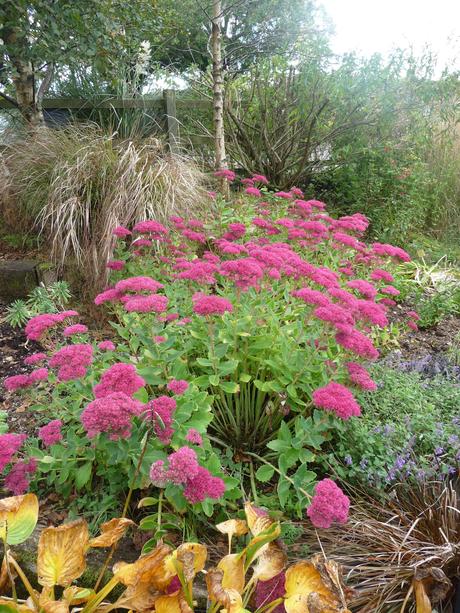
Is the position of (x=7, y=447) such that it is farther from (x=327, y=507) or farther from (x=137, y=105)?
(x=137, y=105)

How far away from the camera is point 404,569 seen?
1394 mm

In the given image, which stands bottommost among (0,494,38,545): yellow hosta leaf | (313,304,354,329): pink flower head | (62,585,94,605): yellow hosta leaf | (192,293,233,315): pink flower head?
(62,585,94,605): yellow hosta leaf

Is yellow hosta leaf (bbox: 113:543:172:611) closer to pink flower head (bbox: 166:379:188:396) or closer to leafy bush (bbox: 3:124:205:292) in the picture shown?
pink flower head (bbox: 166:379:188:396)

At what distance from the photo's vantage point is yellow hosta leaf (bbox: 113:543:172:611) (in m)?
1.06

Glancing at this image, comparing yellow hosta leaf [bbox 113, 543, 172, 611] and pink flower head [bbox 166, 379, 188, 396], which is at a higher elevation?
pink flower head [bbox 166, 379, 188, 396]

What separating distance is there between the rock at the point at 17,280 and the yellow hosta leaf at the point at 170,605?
8.83 ft

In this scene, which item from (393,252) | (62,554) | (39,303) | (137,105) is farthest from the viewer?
(137,105)

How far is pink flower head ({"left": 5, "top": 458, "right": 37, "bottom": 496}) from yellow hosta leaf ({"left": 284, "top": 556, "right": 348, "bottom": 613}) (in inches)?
33.4

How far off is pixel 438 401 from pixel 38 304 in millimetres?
2428

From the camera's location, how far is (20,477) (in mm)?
1454

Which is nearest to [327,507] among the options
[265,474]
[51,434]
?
[265,474]

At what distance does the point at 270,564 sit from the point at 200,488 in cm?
25

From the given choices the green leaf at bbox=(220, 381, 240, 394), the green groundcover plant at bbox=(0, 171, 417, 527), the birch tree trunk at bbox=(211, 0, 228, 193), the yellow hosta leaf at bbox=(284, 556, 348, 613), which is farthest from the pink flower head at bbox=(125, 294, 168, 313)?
the birch tree trunk at bbox=(211, 0, 228, 193)

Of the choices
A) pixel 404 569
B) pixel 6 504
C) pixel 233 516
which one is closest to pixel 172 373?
pixel 233 516
